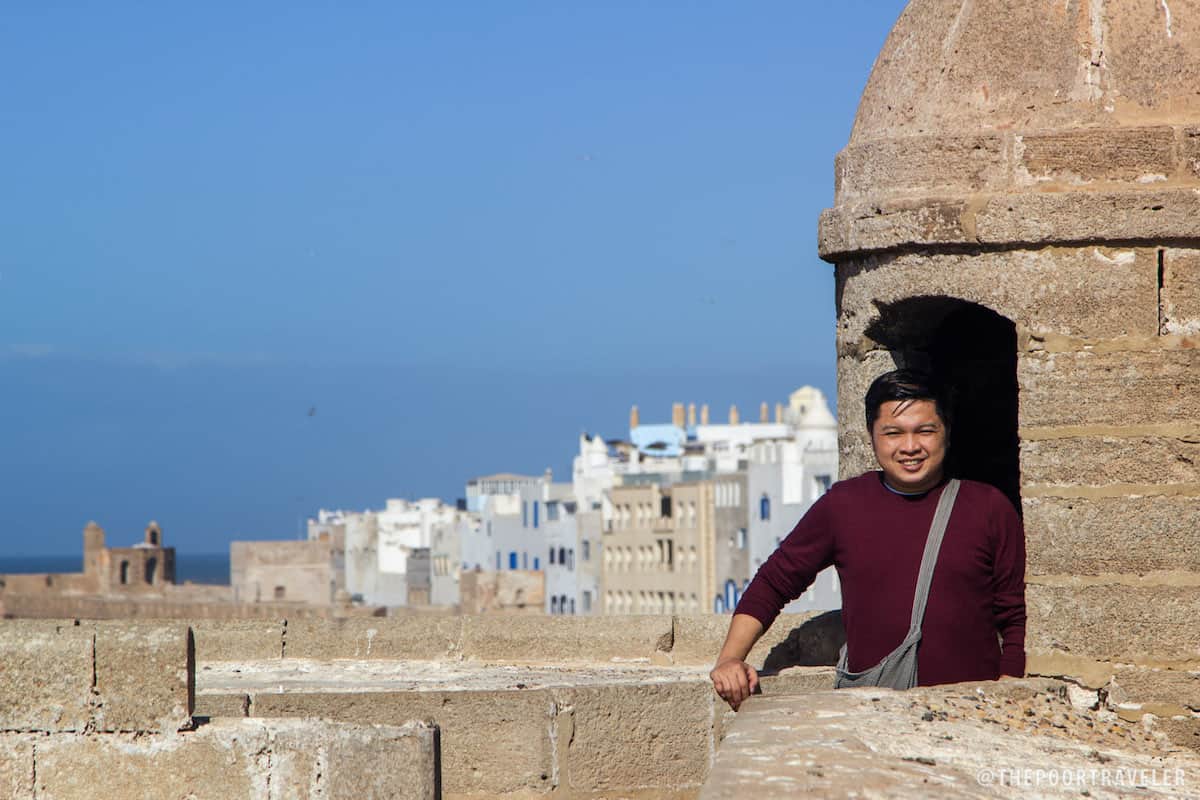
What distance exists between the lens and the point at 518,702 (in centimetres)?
647

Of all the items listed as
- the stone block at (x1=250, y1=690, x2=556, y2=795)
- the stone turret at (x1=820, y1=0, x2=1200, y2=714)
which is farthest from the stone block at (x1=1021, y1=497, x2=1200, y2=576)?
the stone block at (x1=250, y1=690, x2=556, y2=795)

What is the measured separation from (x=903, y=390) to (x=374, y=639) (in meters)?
3.07

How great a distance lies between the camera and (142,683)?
5.15 metres

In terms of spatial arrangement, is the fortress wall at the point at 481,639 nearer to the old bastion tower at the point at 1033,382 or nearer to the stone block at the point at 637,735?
the old bastion tower at the point at 1033,382

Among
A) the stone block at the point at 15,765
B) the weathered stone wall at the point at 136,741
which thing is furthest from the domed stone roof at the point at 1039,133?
the stone block at the point at 15,765

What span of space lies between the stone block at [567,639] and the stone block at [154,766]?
2.97 metres

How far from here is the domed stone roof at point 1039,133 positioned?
249 inches

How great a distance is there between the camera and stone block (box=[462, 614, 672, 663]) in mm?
8039

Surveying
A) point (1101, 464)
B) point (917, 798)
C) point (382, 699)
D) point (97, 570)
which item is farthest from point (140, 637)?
point (97, 570)

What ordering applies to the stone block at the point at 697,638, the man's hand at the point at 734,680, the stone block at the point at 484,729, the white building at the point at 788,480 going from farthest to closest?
1. the white building at the point at 788,480
2. the stone block at the point at 697,638
3. the stone block at the point at 484,729
4. the man's hand at the point at 734,680

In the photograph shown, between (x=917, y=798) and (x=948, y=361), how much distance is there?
11.6 feet

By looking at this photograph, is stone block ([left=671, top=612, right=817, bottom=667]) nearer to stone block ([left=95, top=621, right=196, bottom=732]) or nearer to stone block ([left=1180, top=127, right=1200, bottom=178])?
stone block ([left=1180, top=127, right=1200, bottom=178])

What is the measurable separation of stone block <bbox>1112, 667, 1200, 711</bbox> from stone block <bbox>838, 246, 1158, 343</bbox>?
3.38ft

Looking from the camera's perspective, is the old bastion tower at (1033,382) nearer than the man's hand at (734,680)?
No
